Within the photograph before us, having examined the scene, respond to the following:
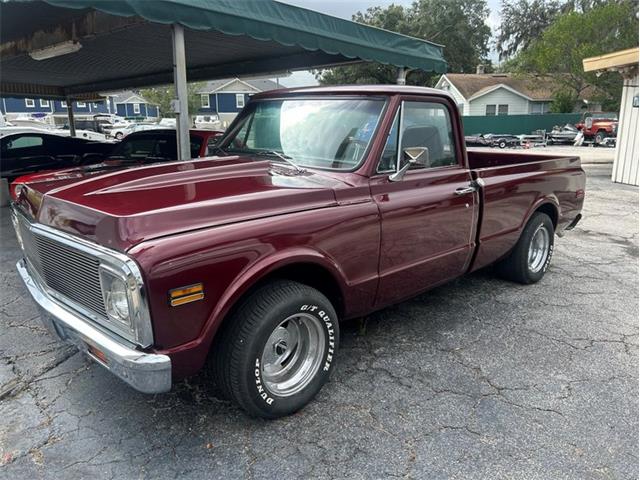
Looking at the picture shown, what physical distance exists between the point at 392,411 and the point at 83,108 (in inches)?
2583

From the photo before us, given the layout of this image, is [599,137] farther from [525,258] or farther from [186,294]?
[186,294]

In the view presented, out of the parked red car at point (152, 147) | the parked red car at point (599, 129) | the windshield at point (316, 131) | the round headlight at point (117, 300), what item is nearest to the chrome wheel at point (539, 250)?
the windshield at point (316, 131)

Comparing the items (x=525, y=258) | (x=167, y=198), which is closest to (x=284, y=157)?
(x=167, y=198)

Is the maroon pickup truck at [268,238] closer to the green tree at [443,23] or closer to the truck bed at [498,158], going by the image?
the truck bed at [498,158]

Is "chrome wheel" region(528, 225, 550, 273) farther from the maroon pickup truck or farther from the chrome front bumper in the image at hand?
the chrome front bumper

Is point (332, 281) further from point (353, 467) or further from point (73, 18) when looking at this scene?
point (73, 18)

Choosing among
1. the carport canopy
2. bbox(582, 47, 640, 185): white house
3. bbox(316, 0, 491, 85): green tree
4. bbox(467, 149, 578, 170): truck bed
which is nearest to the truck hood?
the carport canopy

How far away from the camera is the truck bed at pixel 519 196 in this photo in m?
4.24

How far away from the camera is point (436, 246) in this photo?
3.72 meters

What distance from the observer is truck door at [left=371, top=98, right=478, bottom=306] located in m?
3.36

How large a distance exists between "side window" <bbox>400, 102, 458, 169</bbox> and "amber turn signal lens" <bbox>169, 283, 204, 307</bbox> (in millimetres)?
1812

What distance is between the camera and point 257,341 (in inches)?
103

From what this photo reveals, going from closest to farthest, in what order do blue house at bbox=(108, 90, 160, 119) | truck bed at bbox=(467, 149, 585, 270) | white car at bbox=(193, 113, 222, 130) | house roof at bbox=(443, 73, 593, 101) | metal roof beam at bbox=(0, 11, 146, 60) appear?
truck bed at bbox=(467, 149, 585, 270) → metal roof beam at bbox=(0, 11, 146, 60) → house roof at bbox=(443, 73, 593, 101) → white car at bbox=(193, 113, 222, 130) → blue house at bbox=(108, 90, 160, 119)

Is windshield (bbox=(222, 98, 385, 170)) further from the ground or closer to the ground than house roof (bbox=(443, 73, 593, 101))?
closer to the ground
